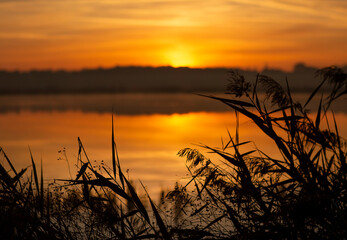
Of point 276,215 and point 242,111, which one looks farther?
point 242,111

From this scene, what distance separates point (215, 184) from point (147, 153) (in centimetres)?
1155

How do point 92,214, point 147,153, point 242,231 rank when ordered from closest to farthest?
point 242,231 < point 92,214 < point 147,153

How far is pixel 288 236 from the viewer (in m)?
3.26

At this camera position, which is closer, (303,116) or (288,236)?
(288,236)

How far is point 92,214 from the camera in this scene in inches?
154

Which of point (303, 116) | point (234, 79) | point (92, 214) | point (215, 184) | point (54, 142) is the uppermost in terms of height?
point (234, 79)

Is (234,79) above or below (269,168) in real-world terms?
above

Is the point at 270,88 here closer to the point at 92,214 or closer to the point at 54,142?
the point at 92,214

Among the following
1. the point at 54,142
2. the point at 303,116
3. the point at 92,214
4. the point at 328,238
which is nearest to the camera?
the point at 328,238

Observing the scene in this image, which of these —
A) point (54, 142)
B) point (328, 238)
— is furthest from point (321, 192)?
point (54, 142)

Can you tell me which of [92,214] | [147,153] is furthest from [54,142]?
[92,214]

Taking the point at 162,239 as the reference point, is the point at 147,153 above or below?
below

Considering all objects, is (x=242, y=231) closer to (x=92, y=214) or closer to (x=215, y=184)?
(x=215, y=184)

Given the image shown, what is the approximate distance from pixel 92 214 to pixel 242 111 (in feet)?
4.09
